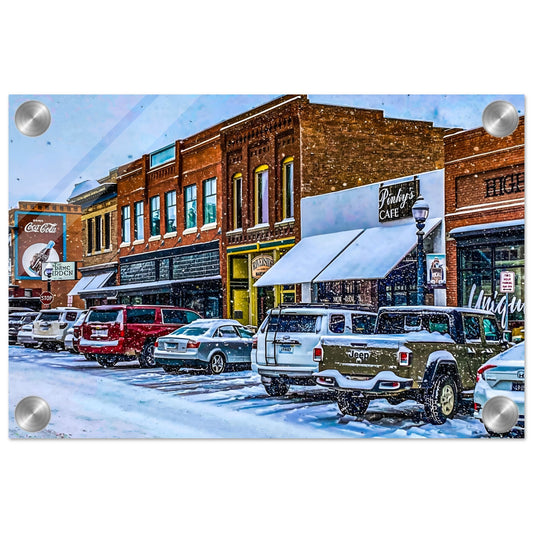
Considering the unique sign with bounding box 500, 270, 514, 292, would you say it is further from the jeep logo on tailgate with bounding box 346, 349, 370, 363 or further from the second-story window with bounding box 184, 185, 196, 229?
the second-story window with bounding box 184, 185, 196, 229

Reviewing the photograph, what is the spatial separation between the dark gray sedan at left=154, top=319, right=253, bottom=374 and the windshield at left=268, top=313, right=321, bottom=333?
40 centimetres

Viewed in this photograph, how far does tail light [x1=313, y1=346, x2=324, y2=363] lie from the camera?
915 cm

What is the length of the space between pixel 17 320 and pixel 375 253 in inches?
177

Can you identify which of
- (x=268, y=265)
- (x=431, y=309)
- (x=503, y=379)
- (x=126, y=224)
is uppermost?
(x=126, y=224)

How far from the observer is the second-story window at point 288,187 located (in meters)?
10.4

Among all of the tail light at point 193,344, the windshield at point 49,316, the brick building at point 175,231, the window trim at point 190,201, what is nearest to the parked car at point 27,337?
the windshield at point 49,316

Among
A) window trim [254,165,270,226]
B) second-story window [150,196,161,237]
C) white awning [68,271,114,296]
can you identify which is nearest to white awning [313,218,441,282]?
window trim [254,165,270,226]

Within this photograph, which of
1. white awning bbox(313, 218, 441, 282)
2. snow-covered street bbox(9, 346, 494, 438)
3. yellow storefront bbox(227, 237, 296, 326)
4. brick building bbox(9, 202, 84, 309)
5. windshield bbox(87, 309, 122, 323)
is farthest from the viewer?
windshield bbox(87, 309, 122, 323)

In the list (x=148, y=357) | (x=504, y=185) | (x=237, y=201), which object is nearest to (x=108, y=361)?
(x=148, y=357)

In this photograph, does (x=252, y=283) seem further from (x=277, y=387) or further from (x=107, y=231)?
(x=107, y=231)

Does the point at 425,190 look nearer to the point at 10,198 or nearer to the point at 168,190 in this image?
the point at 168,190

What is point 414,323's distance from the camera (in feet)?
29.2

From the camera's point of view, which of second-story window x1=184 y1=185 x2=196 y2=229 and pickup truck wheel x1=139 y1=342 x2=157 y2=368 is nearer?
pickup truck wheel x1=139 y1=342 x2=157 y2=368

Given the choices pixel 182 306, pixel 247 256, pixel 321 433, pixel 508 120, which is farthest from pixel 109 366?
pixel 508 120
